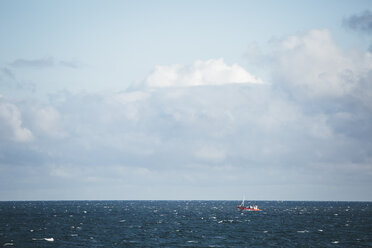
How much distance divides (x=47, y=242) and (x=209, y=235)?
35434mm

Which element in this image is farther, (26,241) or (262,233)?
(262,233)

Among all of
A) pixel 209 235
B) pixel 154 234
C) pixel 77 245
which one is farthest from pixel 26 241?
pixel 209 235

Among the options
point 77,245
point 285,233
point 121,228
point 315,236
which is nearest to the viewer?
point 77,245

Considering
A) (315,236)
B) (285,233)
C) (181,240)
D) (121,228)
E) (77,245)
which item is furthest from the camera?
(121,228)

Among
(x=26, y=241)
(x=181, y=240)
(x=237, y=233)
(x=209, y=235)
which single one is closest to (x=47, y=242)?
(x=26, y=241)

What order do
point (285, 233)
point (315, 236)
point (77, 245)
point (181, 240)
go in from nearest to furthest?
point (77, 245)
point (181, 240)
point (315, 236)
point (285, 233)

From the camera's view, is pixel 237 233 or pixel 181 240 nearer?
pixel 181 240

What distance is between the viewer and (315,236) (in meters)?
97.7

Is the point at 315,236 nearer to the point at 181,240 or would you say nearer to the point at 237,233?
the point at 237,233

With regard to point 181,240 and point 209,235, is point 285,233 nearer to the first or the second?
point 209,235

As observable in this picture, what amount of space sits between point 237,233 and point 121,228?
1229 inches

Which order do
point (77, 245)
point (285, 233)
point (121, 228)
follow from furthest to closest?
1. point (121, 228)
2. point (285, 233)
3. point (77, 245)

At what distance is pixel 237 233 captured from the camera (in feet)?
341

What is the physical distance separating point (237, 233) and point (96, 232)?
33761 mm
